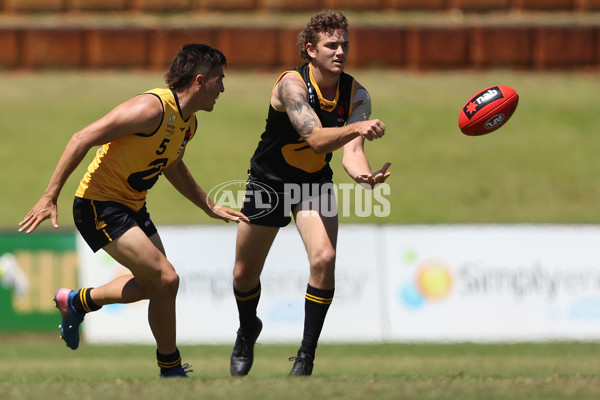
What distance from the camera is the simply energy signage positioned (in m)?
10.8

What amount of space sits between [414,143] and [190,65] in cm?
1249

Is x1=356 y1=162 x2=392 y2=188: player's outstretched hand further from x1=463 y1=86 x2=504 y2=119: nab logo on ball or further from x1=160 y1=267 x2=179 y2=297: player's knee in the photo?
x1=160 y1=267 x2=179 y2=297: player's knee

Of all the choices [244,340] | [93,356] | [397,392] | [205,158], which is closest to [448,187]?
[205,158]

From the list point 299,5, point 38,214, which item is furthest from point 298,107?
point 299,5

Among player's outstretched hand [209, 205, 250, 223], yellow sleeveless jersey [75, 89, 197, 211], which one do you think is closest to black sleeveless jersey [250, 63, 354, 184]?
player's outstretched hand [209, 205, 250, 223]

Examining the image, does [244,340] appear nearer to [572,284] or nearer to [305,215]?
[305,215]

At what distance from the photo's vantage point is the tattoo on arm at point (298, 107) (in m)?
6.53

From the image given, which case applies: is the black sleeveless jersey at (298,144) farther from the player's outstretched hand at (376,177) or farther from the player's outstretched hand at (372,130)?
the player's outstretched hand at (372,130)

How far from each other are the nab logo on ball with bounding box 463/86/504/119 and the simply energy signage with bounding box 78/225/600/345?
4.00 meters

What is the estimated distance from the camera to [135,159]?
6.58 meters

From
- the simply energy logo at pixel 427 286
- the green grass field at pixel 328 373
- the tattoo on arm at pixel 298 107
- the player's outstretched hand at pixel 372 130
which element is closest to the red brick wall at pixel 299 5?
the simply energy logo at pixel 427 286

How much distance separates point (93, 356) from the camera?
10500 millimetres

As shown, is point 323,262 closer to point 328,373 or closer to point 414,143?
point 328,373

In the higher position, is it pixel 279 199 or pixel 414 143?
pixel 414 143
